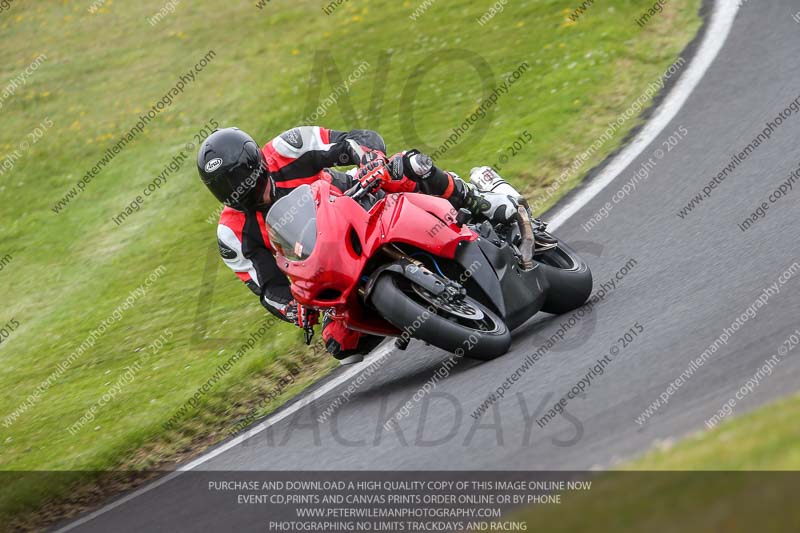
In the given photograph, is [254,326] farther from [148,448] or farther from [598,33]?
[598,33]

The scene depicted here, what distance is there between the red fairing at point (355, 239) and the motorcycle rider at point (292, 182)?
23 cm

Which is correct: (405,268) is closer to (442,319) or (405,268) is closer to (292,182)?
(442,319)

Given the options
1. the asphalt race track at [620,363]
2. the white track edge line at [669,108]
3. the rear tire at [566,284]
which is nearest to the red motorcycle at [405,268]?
the rear tire at [566,284]

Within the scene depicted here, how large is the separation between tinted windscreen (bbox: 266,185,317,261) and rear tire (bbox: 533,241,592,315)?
1721mm

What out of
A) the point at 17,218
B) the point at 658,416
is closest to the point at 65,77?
the point at 17,218

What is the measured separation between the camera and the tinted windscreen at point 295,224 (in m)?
6.82

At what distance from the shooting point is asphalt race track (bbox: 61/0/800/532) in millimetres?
5527

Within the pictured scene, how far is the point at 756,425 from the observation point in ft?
14.3

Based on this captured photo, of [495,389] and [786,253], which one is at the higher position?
[786,253]

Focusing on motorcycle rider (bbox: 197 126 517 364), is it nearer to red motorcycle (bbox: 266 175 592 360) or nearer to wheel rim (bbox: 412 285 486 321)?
red motorcycle (bbox: 266 175 592 360)

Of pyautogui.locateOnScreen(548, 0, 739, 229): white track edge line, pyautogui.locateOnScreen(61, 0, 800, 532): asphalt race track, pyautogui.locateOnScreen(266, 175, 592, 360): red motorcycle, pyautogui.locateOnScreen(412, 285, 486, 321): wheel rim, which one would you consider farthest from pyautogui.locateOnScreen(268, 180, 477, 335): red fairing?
pyautogui.locateOnScreen(548, 0, 739, 229): white track edge line

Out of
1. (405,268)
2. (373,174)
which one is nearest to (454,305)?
(405,268)

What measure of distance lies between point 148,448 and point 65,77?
45.8ft

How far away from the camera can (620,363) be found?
20.8 feet
